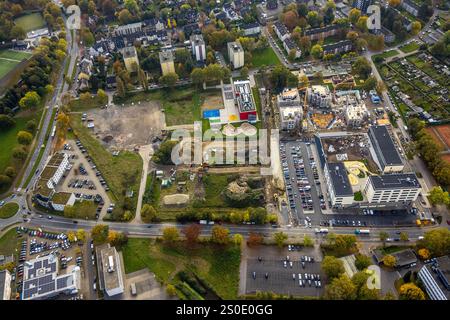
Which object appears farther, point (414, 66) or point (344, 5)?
point (344, 5)

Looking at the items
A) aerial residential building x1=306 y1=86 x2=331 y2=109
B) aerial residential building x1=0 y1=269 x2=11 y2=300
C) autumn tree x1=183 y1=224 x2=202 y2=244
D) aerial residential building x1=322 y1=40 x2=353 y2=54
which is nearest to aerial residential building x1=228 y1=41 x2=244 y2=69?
aerial residential building x1=306 y1=86 x2=331 y2=109

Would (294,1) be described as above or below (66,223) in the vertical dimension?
above

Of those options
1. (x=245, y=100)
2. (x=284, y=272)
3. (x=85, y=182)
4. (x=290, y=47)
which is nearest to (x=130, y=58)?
(x=245, y=100)

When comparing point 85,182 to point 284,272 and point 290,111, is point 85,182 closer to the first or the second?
point 284,272

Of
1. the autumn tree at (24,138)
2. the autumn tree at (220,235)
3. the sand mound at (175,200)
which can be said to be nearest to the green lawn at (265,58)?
the sand mound at (175,200)

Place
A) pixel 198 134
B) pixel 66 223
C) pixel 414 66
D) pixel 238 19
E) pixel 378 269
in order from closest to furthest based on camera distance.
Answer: pixel 378 269 < pixel 66 223 < pixel 198 134 < pixel 414 66 < pixel 238 19

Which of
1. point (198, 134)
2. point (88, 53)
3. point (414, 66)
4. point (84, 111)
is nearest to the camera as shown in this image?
point (198, 134)

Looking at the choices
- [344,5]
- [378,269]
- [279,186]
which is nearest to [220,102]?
[279,186]

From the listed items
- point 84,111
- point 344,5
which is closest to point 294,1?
point 344,5

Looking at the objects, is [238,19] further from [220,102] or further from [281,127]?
[281,127]
